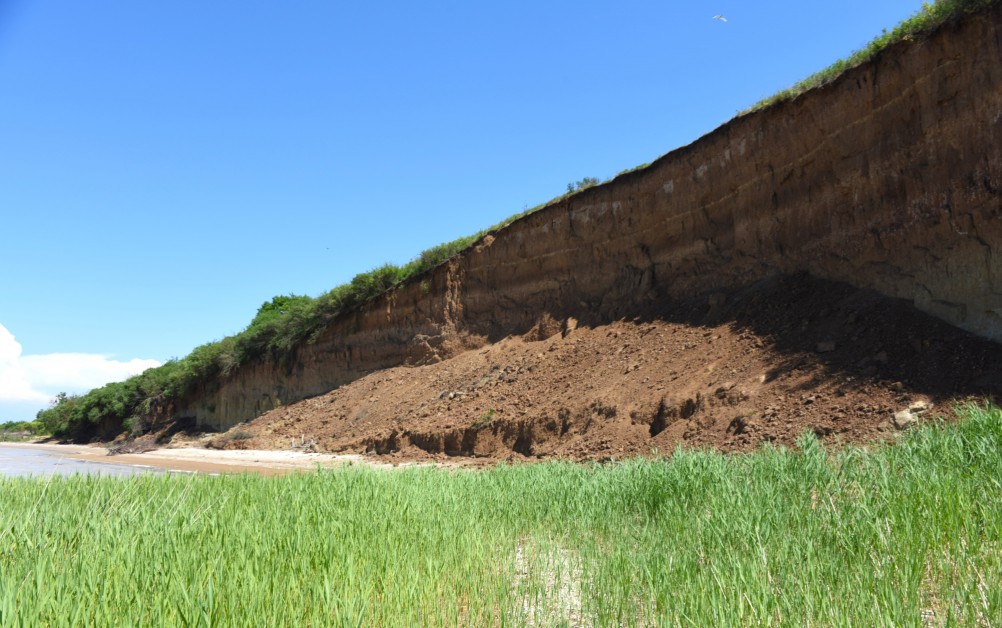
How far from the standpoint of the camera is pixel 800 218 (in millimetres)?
14141

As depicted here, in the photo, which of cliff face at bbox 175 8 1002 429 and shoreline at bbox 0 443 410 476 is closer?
cliff face at bbox 175 8 1002 429

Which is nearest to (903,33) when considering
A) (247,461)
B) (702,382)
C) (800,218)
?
(800,218)

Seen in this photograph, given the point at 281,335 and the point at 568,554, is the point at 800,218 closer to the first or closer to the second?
the point at 568,554

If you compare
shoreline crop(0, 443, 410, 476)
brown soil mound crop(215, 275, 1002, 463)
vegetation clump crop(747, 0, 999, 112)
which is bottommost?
shoreline crop(0, 443, 410, 476)

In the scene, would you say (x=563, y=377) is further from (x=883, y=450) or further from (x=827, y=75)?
(x=883, y=450)

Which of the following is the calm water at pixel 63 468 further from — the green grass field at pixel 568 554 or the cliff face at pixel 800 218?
the cliff face at pixel 800 218

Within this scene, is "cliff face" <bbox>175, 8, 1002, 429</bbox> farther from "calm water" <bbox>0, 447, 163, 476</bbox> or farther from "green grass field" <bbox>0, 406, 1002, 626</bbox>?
"calm water" <bbox>0, 447, 163, 476</bbox>

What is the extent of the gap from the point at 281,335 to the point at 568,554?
31.3 meters

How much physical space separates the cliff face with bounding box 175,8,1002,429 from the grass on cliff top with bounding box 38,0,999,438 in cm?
41

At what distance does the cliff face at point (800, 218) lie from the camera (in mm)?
10562

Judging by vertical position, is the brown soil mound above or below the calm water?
above

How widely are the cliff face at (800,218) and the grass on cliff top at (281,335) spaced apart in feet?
1.33

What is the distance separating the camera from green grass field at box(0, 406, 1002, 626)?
2.92 meters

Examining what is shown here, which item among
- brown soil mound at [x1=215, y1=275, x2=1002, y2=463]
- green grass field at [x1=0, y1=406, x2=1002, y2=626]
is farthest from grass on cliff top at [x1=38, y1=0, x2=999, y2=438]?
green grass field at [x1=0, y1=406, x2=1002, y2=626]
